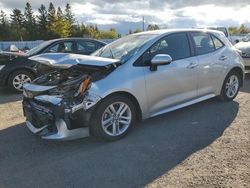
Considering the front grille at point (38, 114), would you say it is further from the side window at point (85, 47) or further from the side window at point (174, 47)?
the side window at point (85, 47)

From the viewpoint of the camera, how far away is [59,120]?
3990mm

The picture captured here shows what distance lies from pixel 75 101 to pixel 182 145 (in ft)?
5.28

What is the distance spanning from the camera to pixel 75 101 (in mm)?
3965

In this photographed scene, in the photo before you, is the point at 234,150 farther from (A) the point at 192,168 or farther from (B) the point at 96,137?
(B) the point at 96,137

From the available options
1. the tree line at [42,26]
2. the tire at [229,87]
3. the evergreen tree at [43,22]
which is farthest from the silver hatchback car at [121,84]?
the evergreen tree at [43,22]

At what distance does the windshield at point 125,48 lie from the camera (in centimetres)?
466

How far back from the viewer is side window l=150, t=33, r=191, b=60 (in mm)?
4812

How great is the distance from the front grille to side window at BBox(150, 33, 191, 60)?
187 centimetres

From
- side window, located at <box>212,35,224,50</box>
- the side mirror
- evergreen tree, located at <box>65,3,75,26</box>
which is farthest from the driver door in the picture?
evergreen tree, located at <box>65,3,75,26</box>

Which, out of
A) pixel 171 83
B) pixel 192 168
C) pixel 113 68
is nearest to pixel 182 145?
pixel 192 168

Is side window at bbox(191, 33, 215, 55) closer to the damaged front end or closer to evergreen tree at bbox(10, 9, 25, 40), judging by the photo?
the damaged front end

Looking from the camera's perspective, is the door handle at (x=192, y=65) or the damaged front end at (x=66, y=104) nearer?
the damaged front end at (x=66, y=104)

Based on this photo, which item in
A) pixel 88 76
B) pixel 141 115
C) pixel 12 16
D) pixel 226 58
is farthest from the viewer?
pixel 12 16

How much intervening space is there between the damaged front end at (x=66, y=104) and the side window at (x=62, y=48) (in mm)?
4077
